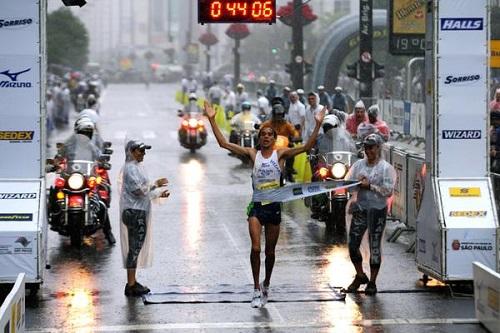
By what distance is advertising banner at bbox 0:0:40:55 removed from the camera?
1338 cm

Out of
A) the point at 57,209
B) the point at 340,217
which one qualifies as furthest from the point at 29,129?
the point at 340,217

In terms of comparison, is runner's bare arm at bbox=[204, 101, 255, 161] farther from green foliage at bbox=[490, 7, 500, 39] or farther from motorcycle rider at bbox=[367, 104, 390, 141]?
green foliage at bbox=[490, 7, 500, 39]

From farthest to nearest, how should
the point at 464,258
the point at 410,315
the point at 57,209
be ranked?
the point at 57,209 → the point at 464,258 → the point at 410,315

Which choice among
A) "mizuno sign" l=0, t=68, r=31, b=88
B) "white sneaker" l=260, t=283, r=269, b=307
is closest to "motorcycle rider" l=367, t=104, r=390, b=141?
"white sneaker" l=260, t=283, r=269, b=307

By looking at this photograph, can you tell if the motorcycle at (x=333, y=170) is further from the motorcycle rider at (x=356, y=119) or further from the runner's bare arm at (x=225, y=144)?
the runner's bare arm at (x=225, y=144)

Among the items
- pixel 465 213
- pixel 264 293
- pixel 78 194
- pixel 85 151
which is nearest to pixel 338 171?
pixel 85 151

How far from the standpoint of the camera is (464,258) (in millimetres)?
13461

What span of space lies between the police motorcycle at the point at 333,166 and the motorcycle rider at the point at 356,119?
3.02 meters

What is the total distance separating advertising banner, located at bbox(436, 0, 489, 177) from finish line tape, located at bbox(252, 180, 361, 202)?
3.67 feet

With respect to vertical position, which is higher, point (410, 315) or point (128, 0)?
point (128, 0)

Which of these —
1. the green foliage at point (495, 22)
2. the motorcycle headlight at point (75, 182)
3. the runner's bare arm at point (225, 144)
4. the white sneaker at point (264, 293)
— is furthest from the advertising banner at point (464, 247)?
the green foliage at point (495, 22)

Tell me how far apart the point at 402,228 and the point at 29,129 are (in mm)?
6588

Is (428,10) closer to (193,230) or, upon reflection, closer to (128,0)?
(193,230)

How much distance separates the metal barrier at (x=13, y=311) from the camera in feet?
29.7
